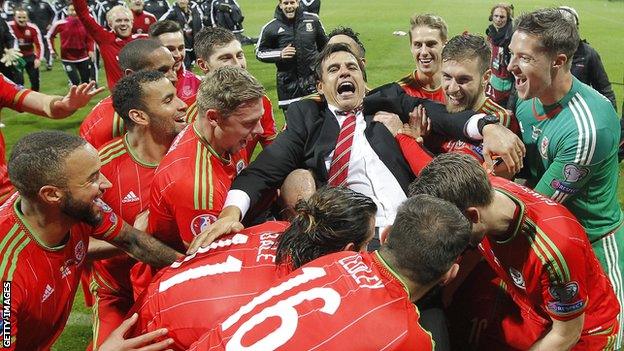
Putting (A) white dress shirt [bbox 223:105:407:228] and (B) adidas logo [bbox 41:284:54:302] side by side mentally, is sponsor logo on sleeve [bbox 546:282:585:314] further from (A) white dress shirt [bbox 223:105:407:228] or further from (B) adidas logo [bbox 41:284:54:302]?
(B) adidas logo [bbox 41:284:54:302]

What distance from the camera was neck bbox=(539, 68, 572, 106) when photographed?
11.7 ft

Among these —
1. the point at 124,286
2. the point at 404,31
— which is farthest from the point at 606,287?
the point at 404,31

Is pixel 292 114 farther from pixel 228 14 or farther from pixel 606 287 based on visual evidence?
pixel 228 14

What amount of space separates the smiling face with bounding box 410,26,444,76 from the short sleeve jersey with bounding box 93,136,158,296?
2536mm

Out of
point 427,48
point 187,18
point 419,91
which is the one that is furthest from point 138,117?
point 187,18

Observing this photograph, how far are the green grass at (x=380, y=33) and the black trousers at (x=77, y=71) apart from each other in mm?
635

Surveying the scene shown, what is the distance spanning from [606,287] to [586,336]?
280 millimetres

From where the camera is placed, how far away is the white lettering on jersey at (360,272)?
2.35 m

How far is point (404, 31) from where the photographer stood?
928 inches

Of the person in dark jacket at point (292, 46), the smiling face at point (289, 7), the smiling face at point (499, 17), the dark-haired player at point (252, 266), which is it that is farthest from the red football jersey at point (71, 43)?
the dark-haired player at point (252, 266)

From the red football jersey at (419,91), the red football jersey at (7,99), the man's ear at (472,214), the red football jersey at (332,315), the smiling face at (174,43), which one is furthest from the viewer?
the smiling face at (174,43)

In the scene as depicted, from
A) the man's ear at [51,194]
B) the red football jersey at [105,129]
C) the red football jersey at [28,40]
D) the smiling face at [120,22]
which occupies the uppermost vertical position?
the man's ear at [51,194]

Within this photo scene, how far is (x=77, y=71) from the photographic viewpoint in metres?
14.1

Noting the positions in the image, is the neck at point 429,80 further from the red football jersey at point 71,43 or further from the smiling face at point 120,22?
the red football jersey at point 71,43
